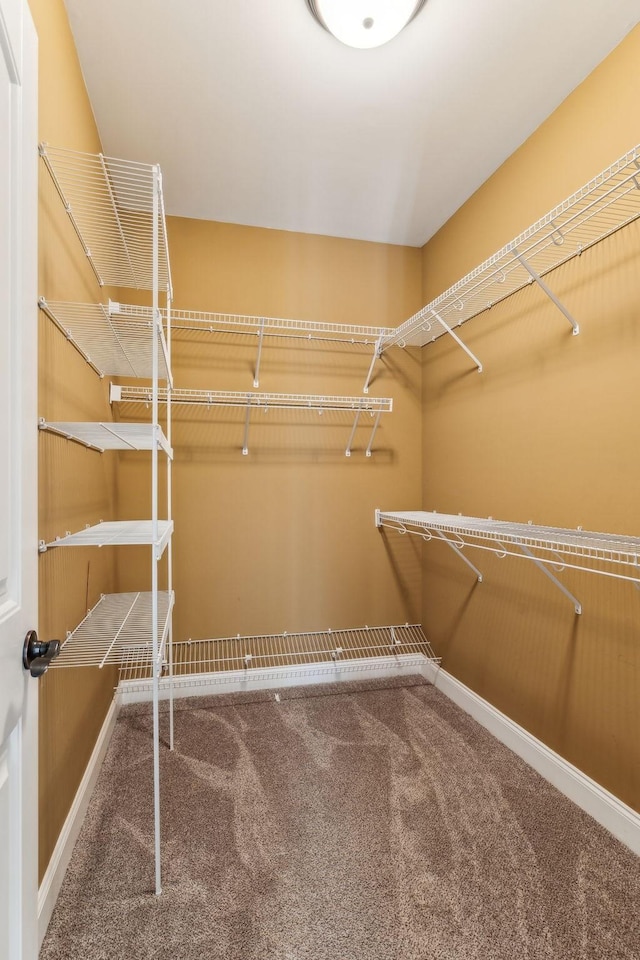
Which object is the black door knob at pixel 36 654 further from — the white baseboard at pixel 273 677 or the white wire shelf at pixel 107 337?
the white baseboard at pixel 273 677

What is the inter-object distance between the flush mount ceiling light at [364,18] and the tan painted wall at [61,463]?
77 centimetres

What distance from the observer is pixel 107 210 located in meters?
1.68

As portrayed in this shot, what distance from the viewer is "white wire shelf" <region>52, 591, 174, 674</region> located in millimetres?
1337

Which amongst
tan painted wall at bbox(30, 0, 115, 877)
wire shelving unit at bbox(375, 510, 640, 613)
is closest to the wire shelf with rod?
tan painted wall at bbox(30, 0, 115, 877)

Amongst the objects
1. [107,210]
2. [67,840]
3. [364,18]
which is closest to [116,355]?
[107,210]

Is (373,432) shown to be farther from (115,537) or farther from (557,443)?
(115,537)

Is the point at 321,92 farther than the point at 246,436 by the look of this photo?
No

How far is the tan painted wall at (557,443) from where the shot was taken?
1.51 m

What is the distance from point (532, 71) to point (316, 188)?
3.26 feet

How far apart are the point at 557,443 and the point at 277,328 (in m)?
1.51

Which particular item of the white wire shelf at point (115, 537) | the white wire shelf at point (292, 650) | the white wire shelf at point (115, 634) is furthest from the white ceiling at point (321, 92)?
the white wire shelf at point (292, 650)

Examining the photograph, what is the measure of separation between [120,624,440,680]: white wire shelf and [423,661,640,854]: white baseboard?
375 mm

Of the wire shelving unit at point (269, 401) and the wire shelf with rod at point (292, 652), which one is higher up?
the wire shelving unit at point (269, 401)

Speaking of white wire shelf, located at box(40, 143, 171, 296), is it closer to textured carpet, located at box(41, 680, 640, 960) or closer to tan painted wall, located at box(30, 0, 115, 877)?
tan painted wall, located at box(30, 0, 115, 877)
